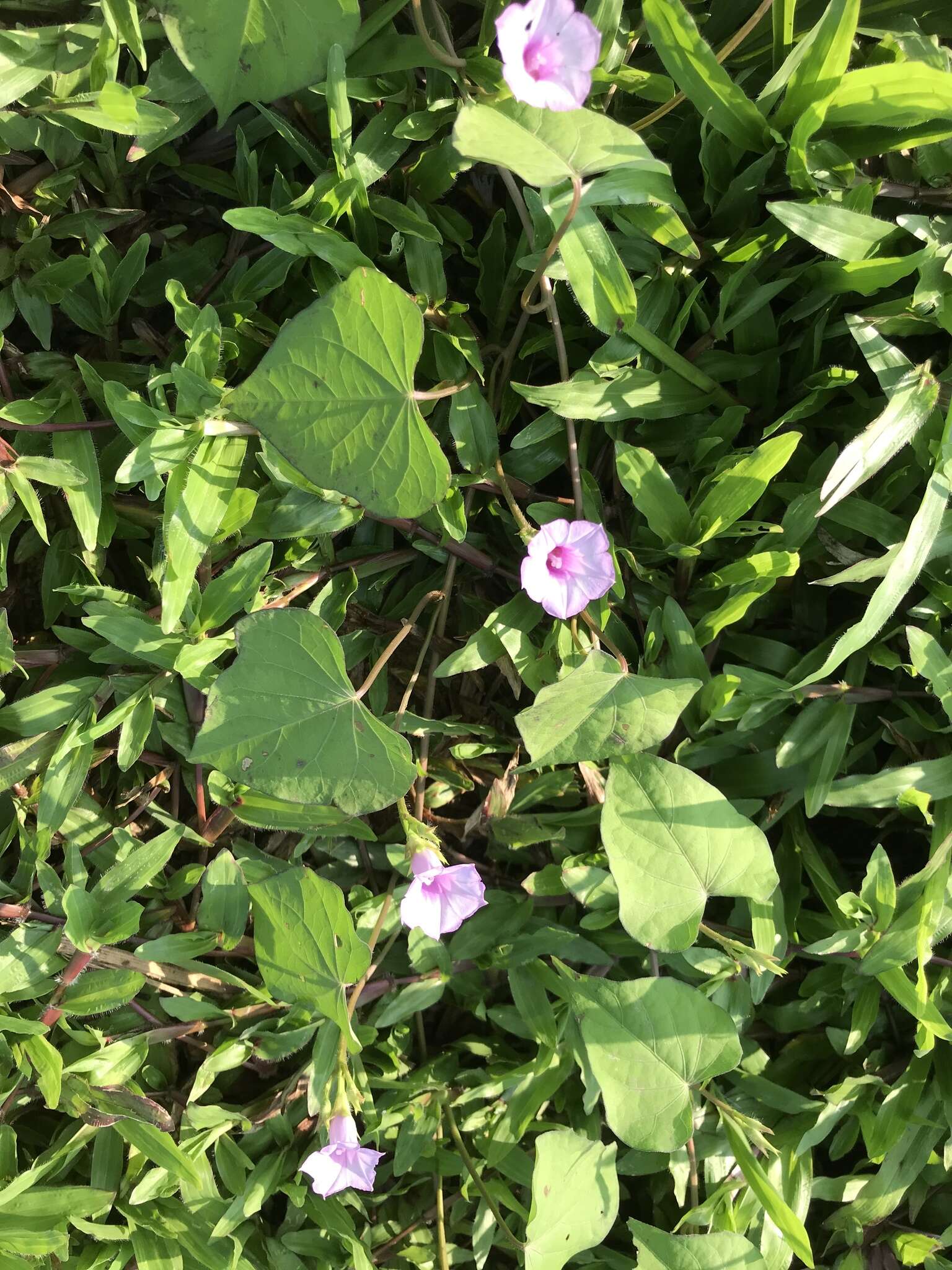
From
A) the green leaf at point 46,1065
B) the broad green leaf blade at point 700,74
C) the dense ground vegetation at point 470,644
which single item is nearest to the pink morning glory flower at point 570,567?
the dense ground vegetation at point 470,644

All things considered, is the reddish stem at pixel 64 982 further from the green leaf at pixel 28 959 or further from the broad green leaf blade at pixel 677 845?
the broad green leaf blade at pixel 677 845

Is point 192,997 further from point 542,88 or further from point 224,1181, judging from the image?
point 542,88

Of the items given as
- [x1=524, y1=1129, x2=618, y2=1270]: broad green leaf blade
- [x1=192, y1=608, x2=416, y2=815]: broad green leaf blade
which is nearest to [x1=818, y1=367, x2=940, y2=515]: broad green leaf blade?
[x1=192, y1=608, x2=416, y2=815]: broad green leaf blade

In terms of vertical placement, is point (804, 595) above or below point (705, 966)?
above

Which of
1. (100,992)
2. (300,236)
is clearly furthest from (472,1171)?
(300,236)

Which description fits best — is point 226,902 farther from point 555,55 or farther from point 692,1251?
point 555,55

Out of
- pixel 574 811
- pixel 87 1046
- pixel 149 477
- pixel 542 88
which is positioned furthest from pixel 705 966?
pixel 542 88
